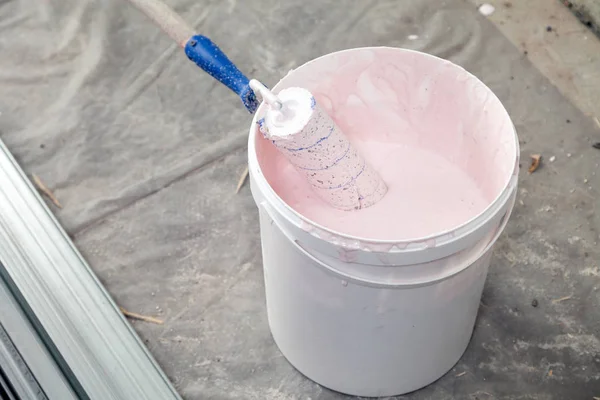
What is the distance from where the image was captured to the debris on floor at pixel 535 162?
157cm

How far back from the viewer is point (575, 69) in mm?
1743

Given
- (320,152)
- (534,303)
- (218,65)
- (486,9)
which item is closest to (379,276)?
(320,152)

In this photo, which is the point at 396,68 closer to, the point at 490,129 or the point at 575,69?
the point at 490,129

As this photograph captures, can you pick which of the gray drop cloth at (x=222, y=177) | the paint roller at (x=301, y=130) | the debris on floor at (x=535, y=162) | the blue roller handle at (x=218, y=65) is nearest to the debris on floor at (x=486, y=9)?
the gray drop cloth at (x=222, y=177)

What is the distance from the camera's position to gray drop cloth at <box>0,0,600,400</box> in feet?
4.37

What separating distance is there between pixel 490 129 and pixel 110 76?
108 centimetres

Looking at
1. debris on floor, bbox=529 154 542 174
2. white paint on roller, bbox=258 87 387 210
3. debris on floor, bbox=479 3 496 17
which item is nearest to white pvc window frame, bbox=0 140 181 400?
white paint on roller, bbox=258 87 387 210

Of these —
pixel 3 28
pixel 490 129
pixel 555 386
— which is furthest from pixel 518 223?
pixel 3 28

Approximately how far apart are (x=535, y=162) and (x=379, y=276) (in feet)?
2.62

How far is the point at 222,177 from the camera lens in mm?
1600

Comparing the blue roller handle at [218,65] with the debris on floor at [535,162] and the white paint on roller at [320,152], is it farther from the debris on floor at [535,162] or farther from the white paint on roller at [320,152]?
the debris on floor at [535,162]

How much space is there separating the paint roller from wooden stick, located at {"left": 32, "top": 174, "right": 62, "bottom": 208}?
0.62 m

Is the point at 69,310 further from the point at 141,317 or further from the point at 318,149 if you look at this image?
the point at 318,149

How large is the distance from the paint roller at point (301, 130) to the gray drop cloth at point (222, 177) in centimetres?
41
